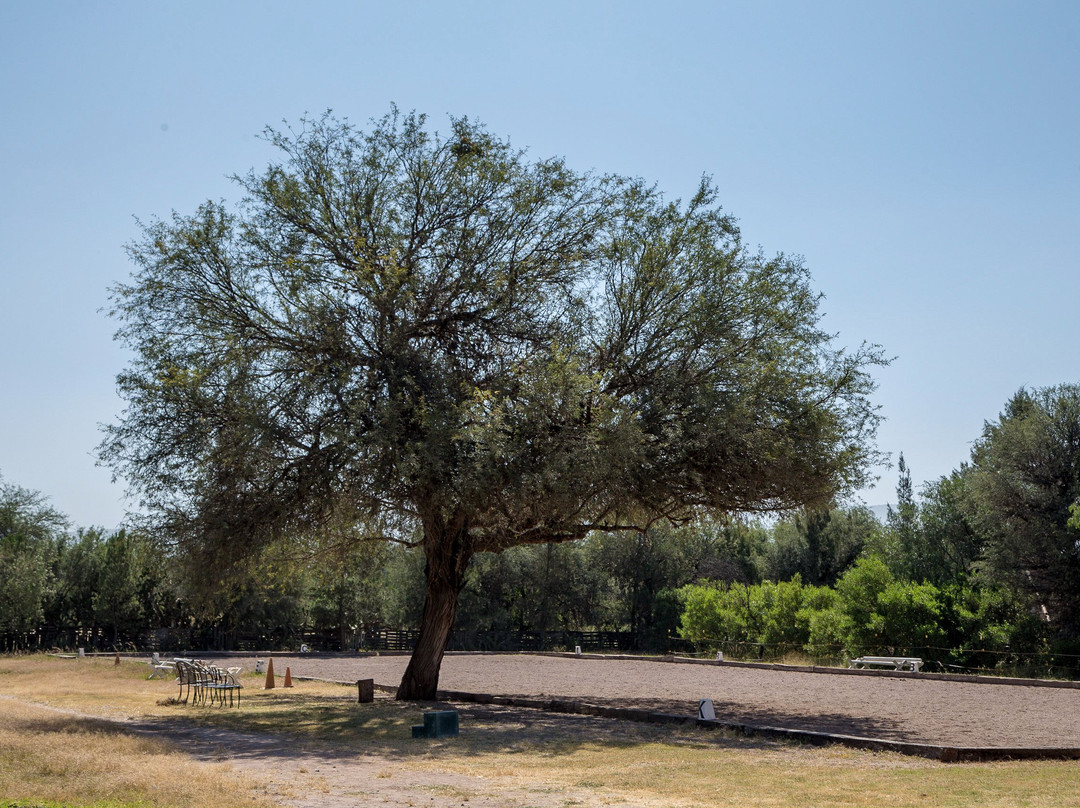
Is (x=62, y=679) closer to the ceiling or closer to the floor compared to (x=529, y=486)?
closer to the floor

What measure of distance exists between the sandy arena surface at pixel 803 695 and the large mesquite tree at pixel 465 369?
4.17 m

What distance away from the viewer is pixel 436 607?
20.5m

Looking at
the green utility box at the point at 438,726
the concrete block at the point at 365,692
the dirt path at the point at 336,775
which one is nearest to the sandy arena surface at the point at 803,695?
the concrete block at the point at 365,692

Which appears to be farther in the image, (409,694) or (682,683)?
(682,683)

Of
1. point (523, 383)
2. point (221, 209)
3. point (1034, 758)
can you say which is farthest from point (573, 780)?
point (221, 209)

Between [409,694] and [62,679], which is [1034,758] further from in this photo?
[62,679]

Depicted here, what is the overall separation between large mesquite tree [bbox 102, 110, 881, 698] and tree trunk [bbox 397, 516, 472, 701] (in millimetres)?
515

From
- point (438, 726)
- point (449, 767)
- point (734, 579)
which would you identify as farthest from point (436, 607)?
point (734, 579)

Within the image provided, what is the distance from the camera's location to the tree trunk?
20.4 m

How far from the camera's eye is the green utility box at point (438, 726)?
14188 mm

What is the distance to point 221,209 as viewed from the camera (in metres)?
17.9

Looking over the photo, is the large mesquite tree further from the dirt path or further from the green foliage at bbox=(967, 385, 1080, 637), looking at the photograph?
the green foliage at bbox=(967, 385, 1080, 637)

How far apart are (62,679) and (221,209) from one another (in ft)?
51.5

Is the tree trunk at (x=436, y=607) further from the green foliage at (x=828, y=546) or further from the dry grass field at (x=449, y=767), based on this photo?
the green foliage at (x=828, y=546)
